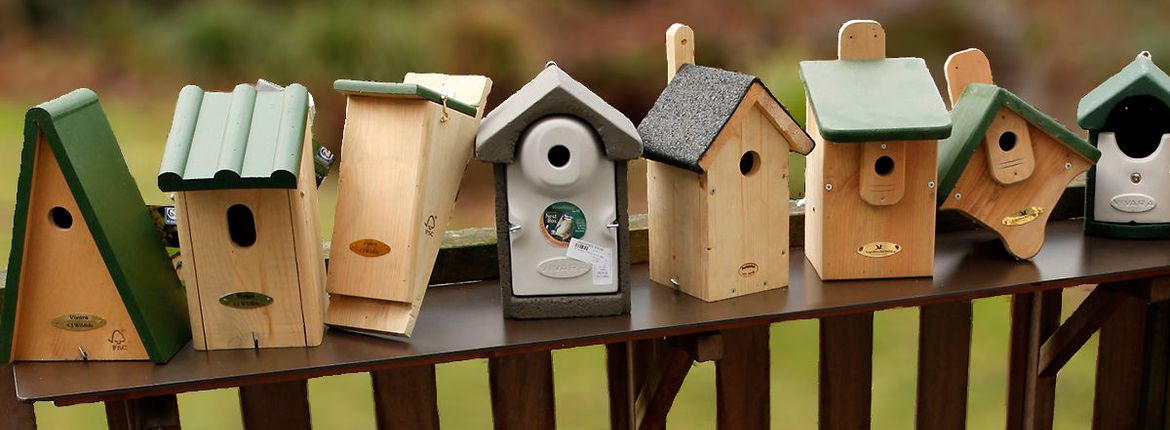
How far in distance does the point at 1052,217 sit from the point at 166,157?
145 cm

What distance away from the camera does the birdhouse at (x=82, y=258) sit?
4.23 ft

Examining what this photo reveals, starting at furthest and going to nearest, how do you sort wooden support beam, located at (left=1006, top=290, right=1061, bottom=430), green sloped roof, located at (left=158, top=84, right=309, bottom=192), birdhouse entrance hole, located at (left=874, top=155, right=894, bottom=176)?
wooden support beam, located at (left=1006, top=290, right=1061, bottom=430) → birdhouse entrance hole, located at (left=874, top=155, right=894, bottom=176) → green sloped roof, located at (left=158, top=84, right=309, bottom=192)

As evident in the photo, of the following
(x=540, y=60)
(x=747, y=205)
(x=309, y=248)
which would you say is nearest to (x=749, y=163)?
(x=747, y=205)

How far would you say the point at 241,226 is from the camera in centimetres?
138

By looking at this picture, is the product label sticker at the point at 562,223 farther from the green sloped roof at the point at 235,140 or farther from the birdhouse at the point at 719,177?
the green sloped roof at the point at 235,140

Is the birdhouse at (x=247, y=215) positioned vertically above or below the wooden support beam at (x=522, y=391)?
above

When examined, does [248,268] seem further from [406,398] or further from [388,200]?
[406,398]

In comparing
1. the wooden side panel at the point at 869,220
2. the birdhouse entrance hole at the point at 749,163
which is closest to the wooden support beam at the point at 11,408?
the birdhouse entrance hole at the point at 749,163

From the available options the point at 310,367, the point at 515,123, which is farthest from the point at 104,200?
the point at 515,123

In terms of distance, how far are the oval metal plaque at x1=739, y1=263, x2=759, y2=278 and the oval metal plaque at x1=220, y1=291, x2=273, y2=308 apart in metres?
0.64

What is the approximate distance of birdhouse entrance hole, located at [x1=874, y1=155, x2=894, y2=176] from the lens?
1.55 m

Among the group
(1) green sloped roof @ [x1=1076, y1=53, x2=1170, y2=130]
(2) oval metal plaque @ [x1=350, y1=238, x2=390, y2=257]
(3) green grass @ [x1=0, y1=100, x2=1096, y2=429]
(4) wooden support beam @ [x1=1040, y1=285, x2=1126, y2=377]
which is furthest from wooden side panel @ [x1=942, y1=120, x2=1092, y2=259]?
(3) green grass @ [x1=0, y1=100, x2=1096, y2=429]

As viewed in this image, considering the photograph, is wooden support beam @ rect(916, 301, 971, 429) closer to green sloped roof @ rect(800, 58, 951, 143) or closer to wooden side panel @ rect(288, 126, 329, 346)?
green sloped roof @ rect(800, 58, 951, 143)

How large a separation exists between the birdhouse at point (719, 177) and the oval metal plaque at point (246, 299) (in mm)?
557
